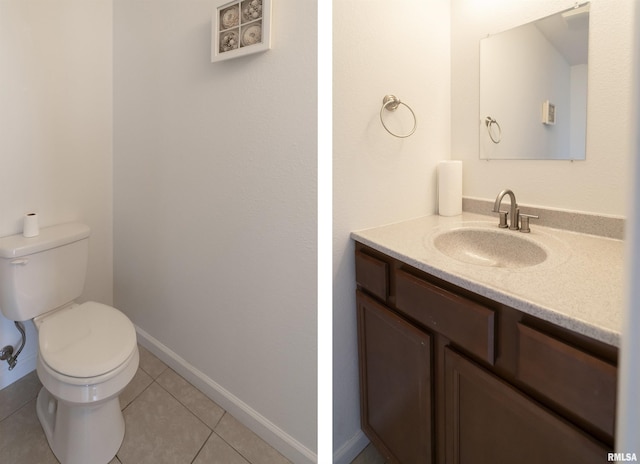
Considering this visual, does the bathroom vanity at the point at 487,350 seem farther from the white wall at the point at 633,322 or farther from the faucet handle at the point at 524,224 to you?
the white wall at the point at 633,322

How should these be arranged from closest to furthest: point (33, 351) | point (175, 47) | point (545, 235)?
point (545, 235) → point (175, 47) → point (33, 351)

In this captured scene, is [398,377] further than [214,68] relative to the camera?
No

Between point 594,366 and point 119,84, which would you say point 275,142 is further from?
point 119,84

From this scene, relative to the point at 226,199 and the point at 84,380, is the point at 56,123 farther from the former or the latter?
the point at 84,380

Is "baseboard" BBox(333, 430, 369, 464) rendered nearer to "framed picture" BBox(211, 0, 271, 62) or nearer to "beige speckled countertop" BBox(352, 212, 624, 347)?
"beige speckled countertop" BBox(352, 212, 624, 347)

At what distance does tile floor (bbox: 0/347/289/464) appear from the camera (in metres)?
1.23

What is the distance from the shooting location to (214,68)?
1.27 m

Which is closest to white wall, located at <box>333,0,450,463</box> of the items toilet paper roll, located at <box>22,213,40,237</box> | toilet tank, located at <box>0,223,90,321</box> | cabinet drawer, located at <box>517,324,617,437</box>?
cabinet drawer, located at <box>517,324,617,437</box>

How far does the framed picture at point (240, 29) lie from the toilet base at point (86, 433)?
1.35 meters

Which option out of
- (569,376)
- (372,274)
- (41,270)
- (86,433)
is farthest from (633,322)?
(41,270)

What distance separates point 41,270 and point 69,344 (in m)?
0.44

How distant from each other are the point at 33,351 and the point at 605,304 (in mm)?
2384

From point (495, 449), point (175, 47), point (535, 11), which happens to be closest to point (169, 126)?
point (175, 47)

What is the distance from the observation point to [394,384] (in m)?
1.04
